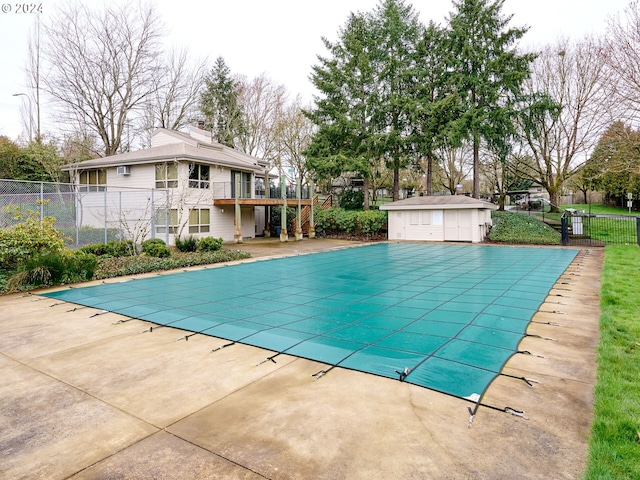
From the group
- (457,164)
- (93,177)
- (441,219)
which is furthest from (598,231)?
(93,177)

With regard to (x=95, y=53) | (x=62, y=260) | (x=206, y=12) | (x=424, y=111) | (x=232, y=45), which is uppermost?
(x=232, y=45)

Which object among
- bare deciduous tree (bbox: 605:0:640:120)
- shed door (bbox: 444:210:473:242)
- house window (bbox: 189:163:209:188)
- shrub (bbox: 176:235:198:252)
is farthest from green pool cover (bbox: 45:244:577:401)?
house window (bbox: 189:163:209:188)

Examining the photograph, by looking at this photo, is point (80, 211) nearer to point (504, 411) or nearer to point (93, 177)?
point (93, 177)

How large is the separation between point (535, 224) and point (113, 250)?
18.8 meters

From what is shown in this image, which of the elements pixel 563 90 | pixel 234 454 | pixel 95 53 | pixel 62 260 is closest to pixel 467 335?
pixel 234 454

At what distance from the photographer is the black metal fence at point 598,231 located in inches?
619

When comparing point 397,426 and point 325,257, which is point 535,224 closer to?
point 325,257

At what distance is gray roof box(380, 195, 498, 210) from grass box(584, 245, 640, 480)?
40.2 ft

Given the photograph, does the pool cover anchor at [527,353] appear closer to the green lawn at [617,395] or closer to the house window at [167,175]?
the green lawn at [617,395]

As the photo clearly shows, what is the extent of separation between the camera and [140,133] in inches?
985

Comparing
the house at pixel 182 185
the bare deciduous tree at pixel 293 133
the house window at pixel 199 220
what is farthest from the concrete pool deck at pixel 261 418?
the bare deciduous tree at pixel 293 133

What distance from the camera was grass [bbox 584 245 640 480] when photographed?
77.9 inches

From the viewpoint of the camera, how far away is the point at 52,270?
25.2 feet

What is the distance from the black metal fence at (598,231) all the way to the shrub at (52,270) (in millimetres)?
17439
